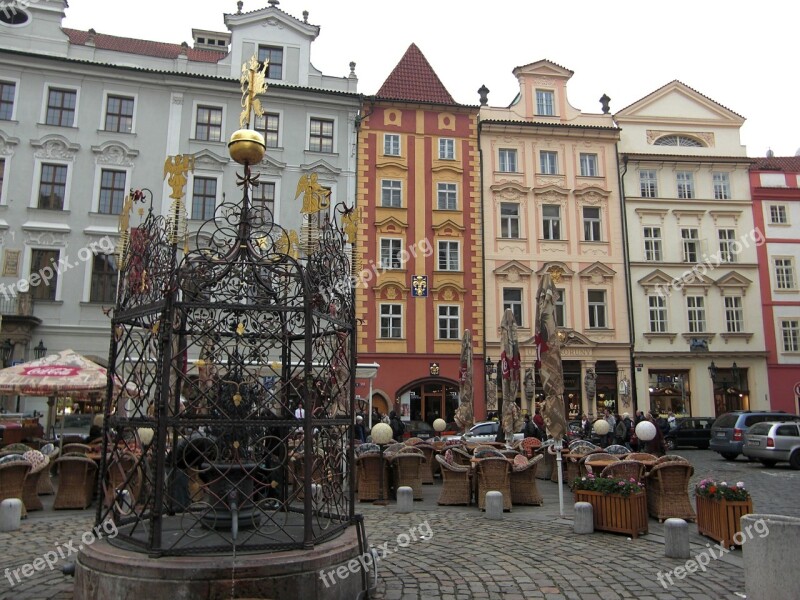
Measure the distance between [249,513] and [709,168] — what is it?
31351mm

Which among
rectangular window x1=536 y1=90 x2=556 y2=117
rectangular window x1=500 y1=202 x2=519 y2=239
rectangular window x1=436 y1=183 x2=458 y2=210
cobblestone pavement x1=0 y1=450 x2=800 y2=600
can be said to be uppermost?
rectangular window x1=536 y1=90 x2=556 y2=117

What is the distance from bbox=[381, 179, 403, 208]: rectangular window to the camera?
93.8ft

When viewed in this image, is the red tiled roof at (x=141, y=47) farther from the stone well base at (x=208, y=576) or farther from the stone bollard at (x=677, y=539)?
the stone bollard at (x=677, y=539)

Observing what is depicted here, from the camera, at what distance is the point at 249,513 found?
6145 millimetres

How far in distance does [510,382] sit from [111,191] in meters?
17.5

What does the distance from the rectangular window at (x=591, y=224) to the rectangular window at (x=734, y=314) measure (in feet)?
22.8

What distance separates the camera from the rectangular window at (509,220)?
29.7 metres

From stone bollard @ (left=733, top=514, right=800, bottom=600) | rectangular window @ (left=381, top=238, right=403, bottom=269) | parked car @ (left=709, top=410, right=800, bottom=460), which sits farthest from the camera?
rectangular window @ (left=381, top=238, right=403, bottom=269)

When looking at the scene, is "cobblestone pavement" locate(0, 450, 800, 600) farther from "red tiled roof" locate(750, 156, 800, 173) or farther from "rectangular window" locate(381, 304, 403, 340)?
"red tiled roof" locate(750, 156, 800, 173)

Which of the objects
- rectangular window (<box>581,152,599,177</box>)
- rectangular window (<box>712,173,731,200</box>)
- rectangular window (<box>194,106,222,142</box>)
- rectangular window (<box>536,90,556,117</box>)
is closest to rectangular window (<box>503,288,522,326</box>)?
rectangular window (<box>581,152,599,177</box>)

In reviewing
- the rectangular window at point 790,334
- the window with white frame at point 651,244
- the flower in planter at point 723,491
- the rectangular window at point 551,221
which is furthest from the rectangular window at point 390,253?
the flower in planter at point 723,491

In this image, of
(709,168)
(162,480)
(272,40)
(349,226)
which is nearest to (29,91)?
(272,40)

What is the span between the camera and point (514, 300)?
95.6ft

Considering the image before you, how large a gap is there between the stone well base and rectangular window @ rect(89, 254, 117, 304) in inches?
820
